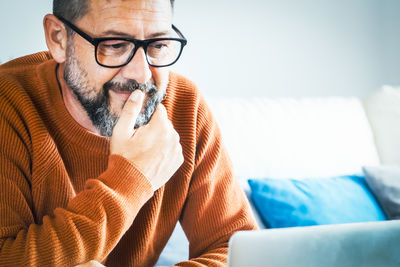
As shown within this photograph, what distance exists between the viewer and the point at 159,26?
40.9 inches

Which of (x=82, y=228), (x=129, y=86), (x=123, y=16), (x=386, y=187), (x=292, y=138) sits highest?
(x=123, y=16)

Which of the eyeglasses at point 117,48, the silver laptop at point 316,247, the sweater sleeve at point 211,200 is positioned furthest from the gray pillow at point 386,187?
the silver laptop at point 316,247

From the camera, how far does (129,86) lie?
1042 millimetres

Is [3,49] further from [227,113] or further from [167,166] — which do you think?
[167,166]

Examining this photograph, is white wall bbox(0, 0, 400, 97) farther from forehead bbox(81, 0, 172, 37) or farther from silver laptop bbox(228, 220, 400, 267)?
silver laptop bbox(228, 220, 400, 267)

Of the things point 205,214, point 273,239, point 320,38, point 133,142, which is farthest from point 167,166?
point 320,38

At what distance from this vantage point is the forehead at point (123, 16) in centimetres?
100

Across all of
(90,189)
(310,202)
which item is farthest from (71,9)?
(310,202)

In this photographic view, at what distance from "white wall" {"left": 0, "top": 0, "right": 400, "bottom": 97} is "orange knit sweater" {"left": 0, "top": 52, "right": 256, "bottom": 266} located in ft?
2.99

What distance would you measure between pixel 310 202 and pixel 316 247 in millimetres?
1091

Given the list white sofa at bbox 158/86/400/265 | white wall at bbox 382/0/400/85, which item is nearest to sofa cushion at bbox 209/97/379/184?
white sofa at bbox 158/86/400/265

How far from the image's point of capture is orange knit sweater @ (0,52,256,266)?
893 mm

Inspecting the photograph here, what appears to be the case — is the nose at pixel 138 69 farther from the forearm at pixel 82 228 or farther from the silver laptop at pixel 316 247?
the silver laptop at pixel 316 247

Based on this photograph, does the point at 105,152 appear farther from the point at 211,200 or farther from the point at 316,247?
the point at 316,247
